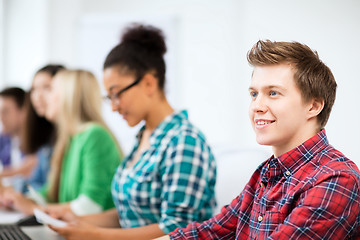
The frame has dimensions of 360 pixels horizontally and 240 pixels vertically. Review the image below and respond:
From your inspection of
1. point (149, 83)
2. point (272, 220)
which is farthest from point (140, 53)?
point (272, 220)

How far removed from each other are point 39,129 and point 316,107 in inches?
81.9

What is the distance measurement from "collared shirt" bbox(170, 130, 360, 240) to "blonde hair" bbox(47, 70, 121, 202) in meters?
1.17

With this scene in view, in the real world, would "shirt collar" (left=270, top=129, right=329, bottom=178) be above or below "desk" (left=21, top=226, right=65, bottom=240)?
above

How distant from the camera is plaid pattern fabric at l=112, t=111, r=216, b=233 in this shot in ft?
4.26

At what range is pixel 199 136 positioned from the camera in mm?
1408

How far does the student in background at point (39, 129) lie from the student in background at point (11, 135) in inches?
9.5

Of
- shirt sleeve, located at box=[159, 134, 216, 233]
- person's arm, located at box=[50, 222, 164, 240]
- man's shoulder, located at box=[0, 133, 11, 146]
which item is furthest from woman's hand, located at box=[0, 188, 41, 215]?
man's shoulder, located at box=[0, 133, 11, 146]

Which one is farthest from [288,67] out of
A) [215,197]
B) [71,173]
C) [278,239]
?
[71,173]

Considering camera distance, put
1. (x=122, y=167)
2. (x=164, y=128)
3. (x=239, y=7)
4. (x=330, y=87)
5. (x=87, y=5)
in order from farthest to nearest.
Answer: (x=87, y=5), (x=239, y=7), (x=122, y=167), (x=164, y=128), (x=330, y=87)

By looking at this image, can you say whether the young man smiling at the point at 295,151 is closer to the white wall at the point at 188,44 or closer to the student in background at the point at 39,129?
the student in background at the point at 39,129

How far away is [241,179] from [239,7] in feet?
8.94

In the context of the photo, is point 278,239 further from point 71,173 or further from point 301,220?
point 71,173

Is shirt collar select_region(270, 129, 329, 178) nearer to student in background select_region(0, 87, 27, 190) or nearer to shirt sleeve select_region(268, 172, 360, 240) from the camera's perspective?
shirt sleeve select_region(268, 172, 360, 240)

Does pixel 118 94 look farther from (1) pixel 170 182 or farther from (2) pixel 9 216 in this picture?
(2) pixel 9 216
